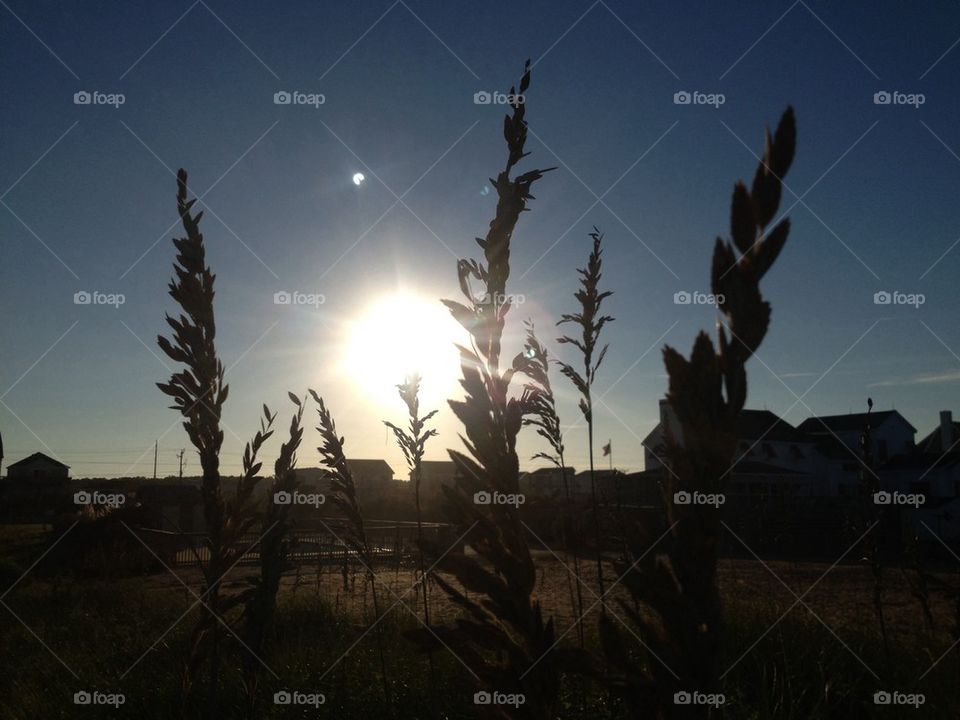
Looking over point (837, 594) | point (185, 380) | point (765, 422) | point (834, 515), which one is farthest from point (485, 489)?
point (765, 422)

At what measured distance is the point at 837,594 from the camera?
17.6 meters

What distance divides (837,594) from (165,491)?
35.8m

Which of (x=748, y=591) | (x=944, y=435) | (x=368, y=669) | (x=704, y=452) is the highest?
(x=944, y=435)

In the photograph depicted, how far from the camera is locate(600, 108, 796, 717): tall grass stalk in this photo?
2.66 ft
